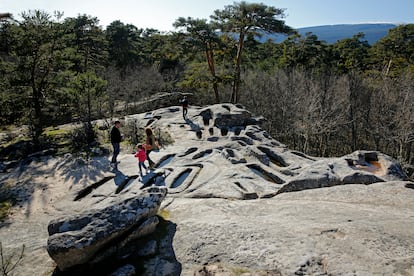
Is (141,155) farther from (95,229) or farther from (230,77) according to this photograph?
(230,77)

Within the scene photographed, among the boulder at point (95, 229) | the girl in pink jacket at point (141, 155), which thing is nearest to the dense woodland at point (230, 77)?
the girl in pink jacket at point (141, 155)

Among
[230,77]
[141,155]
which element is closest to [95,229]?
[141,155]

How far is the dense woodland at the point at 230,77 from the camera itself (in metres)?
15.2

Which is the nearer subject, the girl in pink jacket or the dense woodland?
the girl in pink jacket

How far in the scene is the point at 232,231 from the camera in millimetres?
5219

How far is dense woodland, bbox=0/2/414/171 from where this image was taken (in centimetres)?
1523

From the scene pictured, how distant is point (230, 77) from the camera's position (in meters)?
22.8

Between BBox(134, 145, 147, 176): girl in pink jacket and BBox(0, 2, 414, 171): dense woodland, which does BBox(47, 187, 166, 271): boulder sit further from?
BBox(0, 2, 414, 171): dense woodland

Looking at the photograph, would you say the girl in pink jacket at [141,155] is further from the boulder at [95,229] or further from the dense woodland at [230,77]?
the dense woodland at [230,77]

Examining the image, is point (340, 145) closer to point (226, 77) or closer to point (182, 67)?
point (226, 77)

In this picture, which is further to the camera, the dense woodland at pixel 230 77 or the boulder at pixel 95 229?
the dense woodland at pixel 230 77

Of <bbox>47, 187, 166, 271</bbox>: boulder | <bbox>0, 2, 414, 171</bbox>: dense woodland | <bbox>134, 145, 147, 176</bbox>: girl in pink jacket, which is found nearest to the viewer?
<bbox>47, 187, 166, 271</bbox>: boulder

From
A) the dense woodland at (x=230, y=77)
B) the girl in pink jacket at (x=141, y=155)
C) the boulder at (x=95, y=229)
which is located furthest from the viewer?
the dense woodland at (x=230, y=77)

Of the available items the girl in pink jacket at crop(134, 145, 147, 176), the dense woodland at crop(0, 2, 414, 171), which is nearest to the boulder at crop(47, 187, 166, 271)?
the girl in pink jacket at crop(134, 145, 147, 176)
